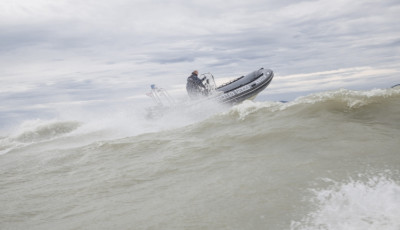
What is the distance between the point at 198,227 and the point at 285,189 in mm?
878

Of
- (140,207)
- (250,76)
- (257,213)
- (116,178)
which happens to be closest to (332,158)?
(257,213)

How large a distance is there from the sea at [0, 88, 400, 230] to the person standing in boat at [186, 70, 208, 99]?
482 centimetres

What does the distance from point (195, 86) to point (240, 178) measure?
8.04 metres

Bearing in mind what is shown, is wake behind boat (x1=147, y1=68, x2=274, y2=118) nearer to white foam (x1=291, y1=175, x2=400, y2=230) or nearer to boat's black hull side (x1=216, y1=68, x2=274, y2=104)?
boat's black hull side (x1=216, y1=68, x2=274, y2=104)

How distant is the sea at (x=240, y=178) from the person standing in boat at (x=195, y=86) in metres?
4.82

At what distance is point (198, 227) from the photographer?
226cm

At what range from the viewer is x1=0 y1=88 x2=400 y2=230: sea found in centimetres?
231

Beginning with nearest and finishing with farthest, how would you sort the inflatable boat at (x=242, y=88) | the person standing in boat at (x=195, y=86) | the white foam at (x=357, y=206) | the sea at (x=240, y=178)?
the white foam at (x=357, y=206)
the sea at (x=240, y=178)
the person standing in boat at (x=195, y=86)
the inflatable boat at (x=242, y=88)

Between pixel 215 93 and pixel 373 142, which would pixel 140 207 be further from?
pixel 215 93

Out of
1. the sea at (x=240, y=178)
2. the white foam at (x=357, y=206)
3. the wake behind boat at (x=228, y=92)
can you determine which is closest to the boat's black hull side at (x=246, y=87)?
the wake behind boat at (x=228, y=92)

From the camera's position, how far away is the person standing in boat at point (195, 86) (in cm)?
1093

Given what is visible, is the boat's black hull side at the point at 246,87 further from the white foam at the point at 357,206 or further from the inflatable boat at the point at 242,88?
the white foam at the point at 357,206

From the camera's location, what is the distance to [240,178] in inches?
125

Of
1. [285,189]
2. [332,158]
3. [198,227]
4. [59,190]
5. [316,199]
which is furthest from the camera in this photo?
[59,190]
